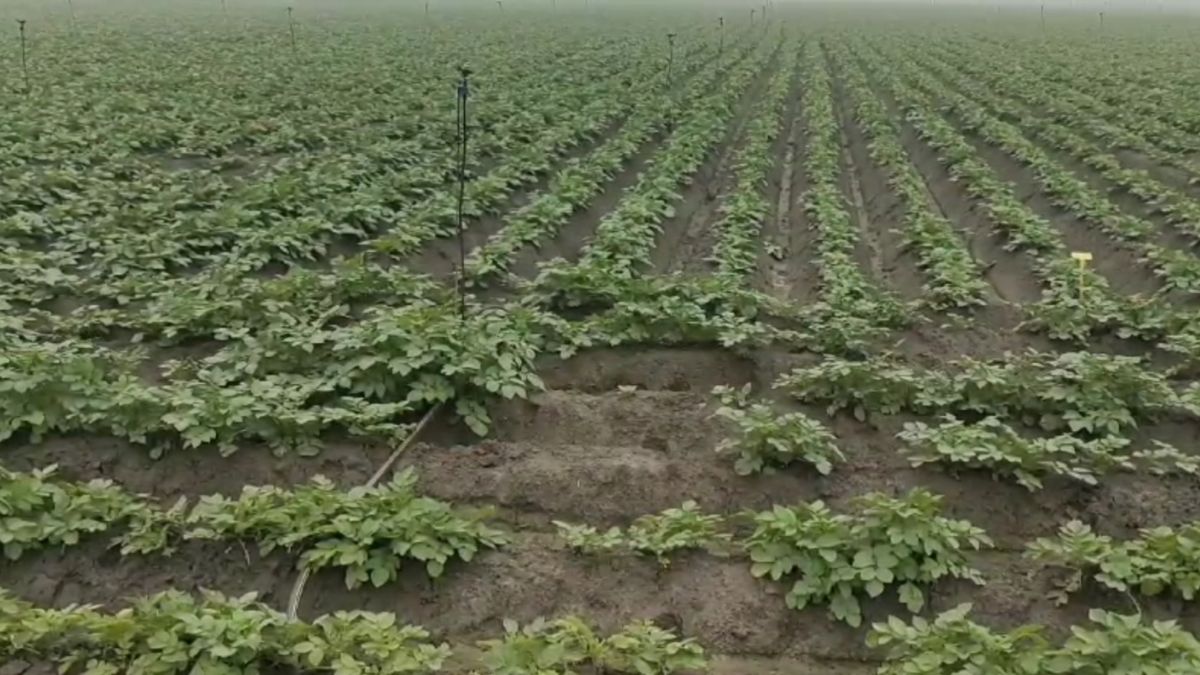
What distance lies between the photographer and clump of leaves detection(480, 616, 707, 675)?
12.6 ft

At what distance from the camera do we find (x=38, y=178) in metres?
10.8

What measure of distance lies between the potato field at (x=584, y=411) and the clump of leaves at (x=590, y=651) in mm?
16

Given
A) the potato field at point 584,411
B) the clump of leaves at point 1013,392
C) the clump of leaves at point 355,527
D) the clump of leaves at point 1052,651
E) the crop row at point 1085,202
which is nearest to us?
the clump of leaves at point 1052,651

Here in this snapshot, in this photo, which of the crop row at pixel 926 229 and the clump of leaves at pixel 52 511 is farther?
the crop row at pixel 926 229

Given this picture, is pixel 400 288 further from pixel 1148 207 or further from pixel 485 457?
pixel 1148 207

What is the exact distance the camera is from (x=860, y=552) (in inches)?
175

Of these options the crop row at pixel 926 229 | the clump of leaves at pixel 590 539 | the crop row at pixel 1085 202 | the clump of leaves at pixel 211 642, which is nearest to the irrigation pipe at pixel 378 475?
the clump of leaves at pixel 211 642

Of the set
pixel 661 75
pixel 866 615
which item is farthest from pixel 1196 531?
pixel 661 75

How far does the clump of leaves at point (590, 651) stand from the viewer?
151 inches

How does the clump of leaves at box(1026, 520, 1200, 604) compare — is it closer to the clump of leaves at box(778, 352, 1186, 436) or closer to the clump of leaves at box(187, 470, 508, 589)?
the clump of leaves at box(778, 352, 1186, 436)

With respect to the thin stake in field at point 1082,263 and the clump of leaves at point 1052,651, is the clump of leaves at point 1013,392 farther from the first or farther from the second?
the clump of leaves at point 1052,651

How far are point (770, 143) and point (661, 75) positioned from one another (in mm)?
8403

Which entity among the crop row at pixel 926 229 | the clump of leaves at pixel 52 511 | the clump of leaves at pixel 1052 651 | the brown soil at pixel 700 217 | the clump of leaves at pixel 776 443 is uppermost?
the clump of leaves at pixel 1052 651

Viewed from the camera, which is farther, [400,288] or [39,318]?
[400,288]
